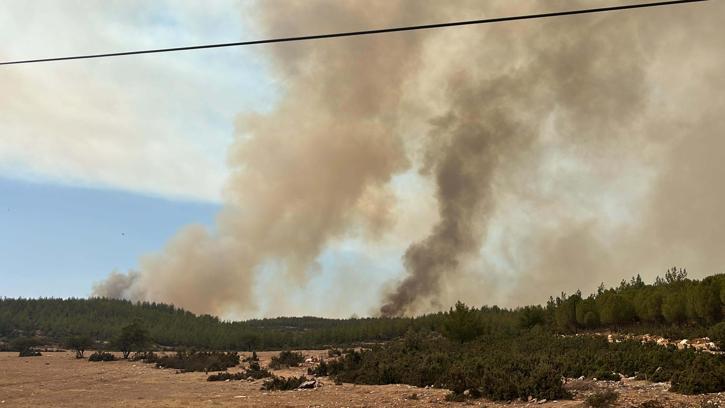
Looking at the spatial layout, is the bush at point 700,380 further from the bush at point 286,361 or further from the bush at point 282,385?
the bush at point 286,361

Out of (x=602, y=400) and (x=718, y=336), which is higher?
(x=718, y=336)

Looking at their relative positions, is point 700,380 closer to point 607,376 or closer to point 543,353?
point 607,376

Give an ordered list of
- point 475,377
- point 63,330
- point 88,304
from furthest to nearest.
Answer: point 88,304, point 63,330, point 475,377

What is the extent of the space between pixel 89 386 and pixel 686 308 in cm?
4411

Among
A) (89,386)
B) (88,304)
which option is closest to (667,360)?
(89,386)

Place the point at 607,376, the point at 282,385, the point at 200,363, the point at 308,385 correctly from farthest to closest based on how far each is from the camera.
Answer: the point at 200,363 → the point at 282,385 → the point at 308,385 → the point at 607,376

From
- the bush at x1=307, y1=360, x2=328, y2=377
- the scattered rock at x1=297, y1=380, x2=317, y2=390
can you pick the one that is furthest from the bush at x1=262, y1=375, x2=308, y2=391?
the bush at x1=307, y1=360, x2=328, y2=377

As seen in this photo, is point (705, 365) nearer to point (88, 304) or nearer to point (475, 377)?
point (475, 377)

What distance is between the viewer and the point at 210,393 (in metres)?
27.0

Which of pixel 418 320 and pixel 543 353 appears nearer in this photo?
pixel 543 353

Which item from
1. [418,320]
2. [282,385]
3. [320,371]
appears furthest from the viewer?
[418,320]

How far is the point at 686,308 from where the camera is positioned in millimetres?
44219

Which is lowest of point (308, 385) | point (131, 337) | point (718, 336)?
point (308, 385)

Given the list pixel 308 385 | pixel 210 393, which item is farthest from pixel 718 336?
pixel 210 393
